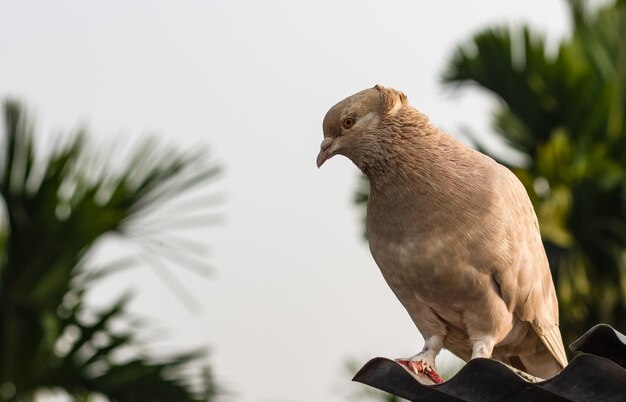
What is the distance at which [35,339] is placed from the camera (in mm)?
7590

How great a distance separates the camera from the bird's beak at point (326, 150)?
3945 mm

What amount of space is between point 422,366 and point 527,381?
114 cm

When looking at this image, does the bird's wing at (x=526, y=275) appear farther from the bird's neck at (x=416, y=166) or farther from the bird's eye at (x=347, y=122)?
the bird's eye at (x=347, y=122)

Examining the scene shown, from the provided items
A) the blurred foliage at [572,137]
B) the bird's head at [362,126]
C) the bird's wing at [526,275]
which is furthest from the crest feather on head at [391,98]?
the blurred foliage at [572,137]

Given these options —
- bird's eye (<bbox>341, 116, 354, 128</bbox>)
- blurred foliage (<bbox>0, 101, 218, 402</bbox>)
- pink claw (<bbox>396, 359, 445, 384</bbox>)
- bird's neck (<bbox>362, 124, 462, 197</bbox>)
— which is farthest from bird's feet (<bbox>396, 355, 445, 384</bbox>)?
blurred foliage (<bbox>0, 101, 218, 402</bbox>)

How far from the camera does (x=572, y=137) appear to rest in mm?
11336

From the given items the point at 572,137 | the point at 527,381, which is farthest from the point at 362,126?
the point at 572,137

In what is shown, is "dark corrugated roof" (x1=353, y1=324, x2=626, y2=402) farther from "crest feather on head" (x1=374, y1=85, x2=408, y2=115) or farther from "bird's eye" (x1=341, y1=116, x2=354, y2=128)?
"crest feather on head" (x1=374, y1=85, x2=408, y2=115)

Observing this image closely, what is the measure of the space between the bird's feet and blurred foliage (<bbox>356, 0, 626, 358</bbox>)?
644 cm

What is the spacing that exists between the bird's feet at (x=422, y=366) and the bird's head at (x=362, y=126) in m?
0.66

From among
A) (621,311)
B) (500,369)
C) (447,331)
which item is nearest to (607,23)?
(621,311)

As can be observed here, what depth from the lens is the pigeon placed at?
154 inches

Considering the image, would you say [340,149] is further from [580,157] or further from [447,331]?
[580,157]

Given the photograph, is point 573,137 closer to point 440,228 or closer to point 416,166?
point 416,166
